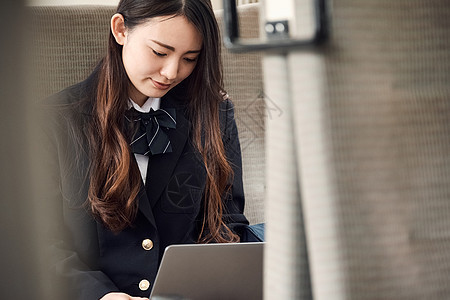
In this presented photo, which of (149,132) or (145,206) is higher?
(149,132)

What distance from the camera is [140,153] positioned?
0.99 metres

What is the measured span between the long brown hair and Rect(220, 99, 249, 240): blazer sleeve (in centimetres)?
2

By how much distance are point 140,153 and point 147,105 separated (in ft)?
0.29

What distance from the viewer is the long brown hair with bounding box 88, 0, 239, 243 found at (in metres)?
0.95

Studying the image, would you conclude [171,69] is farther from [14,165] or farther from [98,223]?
[14,165]

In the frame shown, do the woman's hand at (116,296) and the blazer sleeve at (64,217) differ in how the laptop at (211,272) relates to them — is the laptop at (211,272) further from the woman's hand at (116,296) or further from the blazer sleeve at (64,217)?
the blazer sleeve at (64,217)

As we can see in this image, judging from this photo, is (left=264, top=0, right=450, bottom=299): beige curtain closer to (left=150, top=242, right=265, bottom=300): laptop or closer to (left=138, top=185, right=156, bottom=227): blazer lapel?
(left=150, top=242, right=265, bottom=300): laptop

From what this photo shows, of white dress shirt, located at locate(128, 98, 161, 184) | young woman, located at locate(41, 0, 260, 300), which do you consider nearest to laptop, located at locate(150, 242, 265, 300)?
young woman, located at locate(41, 0, 260, 300)

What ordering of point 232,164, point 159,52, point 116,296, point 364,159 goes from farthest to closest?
1. point 232,164
2. point 159,52
3. point 116,296
4. point 364,159

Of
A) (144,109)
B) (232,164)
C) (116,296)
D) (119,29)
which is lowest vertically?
(116,296)

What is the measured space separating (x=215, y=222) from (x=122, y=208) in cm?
16

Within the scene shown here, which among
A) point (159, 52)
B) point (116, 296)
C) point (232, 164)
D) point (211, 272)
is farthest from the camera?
point (232, 164)

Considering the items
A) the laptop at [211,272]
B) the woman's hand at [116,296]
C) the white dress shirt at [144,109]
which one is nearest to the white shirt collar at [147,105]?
the white dress shirt at [144,109]

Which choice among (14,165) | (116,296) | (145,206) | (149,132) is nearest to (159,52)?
(149,132)
